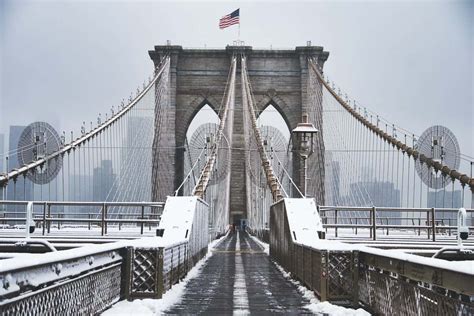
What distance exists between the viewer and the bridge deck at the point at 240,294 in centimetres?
886

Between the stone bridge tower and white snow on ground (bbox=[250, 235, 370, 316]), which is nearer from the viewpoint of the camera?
white snow on ground (bbox=[250, 235, 370, 316])

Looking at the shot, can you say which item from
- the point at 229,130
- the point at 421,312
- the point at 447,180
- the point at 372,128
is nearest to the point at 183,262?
the point at 421,312

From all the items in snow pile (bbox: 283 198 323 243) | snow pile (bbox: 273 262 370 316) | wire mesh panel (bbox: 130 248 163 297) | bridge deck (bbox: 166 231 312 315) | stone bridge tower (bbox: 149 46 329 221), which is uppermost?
stone bridge tower (bbox: 149 46 329 221)

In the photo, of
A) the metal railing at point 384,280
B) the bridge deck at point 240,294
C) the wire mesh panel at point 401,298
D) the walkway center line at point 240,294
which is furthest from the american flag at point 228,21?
the wire mesh panel at point 401,298

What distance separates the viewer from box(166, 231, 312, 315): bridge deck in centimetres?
886

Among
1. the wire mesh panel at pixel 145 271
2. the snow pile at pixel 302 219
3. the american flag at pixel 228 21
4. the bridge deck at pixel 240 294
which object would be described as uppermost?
the american flag at pixel 228 21

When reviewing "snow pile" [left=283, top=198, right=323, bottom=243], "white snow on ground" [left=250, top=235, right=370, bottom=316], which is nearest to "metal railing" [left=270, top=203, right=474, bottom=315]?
"white snow on ground" [left=250, top=235, right=370, bottom=316]

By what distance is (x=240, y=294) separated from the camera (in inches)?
416

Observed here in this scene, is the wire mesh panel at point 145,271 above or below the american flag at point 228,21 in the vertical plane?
below

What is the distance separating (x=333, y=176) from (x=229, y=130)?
70.5ft

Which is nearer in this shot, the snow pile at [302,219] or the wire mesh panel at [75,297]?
the wire mesh panel at [75,297]

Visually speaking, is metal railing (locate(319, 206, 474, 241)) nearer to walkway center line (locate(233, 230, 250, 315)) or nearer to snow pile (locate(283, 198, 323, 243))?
snow pile (locate(283, 198, 323, 243))

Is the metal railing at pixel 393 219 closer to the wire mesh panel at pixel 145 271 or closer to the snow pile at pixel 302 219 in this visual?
the snow pile at pixel 302 219

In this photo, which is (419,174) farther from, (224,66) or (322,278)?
(224,66)
